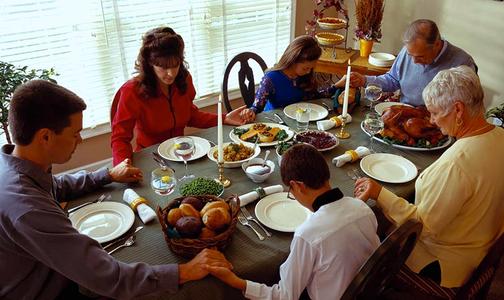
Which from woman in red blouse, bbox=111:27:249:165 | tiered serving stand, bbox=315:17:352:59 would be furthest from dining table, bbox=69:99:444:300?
tiered serving stand, bbox=315:17:352:59

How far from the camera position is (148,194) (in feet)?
5.61

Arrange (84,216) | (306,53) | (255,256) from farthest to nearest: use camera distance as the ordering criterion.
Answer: (306,53)
(84,216)
(255,256)

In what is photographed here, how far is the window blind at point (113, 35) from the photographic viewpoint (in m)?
2.77

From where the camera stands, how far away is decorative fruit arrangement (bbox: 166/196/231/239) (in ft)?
4.34

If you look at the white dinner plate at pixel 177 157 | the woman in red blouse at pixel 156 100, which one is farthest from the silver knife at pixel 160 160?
the woman in red blouse at pixel 156 100

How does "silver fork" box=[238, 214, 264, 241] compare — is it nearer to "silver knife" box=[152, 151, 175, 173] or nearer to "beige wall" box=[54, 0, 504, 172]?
"silver knife" box=[152, 151, 175, 173]

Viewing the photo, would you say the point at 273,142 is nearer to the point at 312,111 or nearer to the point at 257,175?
the point at 257,175

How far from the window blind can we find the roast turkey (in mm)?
1985

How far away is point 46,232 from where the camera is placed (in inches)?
46.7

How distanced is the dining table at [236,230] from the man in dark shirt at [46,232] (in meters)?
0.07

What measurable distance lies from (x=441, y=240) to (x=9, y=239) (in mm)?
1510

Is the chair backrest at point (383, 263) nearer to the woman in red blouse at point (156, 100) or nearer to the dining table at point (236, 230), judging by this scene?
the dining table at point (236, 230)

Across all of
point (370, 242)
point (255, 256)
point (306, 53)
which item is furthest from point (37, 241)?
point (306, 53)

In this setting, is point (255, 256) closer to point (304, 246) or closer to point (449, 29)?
point (304, 246)
